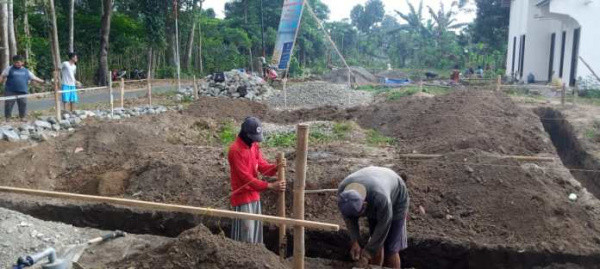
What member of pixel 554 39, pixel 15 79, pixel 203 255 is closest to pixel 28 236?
pixel 203 255

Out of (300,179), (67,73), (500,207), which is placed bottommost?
(500,207)

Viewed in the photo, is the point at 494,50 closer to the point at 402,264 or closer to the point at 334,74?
the point at 334,74

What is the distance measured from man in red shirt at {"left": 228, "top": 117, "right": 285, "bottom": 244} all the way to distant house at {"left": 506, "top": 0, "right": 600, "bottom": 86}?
14.8 meters

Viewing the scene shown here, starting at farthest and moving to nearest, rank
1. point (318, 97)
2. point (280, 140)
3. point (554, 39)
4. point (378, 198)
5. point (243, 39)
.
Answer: point (243, 39) → point (554, 39) → point (318, 97) → point (280, 140) → point (378, 198)

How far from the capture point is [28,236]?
4824 mm

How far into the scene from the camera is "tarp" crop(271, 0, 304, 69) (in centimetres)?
1741

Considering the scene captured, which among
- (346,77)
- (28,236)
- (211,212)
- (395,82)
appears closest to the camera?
(211,212)

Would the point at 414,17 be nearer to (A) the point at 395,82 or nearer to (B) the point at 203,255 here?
(A) the point at 395,82

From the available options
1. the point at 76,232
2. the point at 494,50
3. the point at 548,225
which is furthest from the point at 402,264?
the point at 494,50

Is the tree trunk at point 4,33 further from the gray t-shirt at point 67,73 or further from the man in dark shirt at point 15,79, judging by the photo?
the man in dark shirt at point 15,79

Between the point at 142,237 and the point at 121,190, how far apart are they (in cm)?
203

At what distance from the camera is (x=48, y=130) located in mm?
9430

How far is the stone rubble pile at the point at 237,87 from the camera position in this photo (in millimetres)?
17906

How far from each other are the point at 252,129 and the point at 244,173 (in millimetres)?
438
